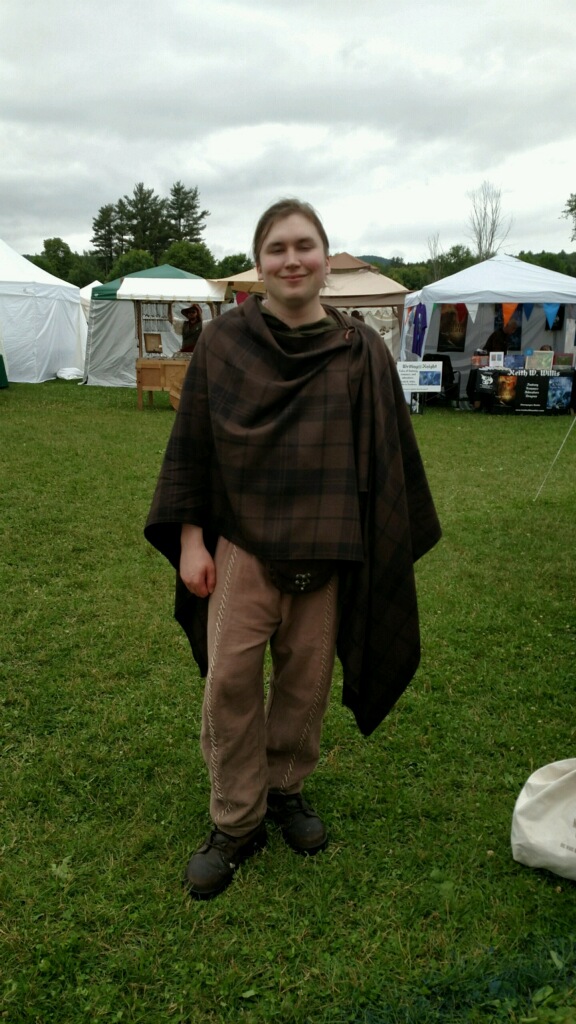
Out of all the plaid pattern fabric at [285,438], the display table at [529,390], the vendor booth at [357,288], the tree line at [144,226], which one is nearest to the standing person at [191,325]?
the vendor booth at [357,288]

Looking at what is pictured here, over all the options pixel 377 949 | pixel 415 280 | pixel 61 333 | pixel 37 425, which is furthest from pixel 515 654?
pixel 415 280

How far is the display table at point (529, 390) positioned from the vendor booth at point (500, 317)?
19 mm

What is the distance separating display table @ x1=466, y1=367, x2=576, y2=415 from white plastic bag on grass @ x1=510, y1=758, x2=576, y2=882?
41.6 feet

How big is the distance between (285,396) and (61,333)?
18806 mm

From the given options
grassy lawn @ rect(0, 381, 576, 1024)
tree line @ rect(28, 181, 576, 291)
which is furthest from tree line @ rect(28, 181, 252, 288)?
grassy lawn @ rect(0, 381, 576, 1024)

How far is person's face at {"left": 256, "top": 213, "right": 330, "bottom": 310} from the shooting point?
1.91m

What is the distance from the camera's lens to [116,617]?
4.20m

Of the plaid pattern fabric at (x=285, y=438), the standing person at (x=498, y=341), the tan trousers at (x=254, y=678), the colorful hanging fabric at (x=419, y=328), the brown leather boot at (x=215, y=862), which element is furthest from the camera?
the standing person at (x=498, y=341)

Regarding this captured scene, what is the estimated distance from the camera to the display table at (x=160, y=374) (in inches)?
507

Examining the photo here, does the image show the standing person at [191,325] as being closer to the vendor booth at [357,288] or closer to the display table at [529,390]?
the vendor booth at [357,288]

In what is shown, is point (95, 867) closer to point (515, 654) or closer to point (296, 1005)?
point (296, 1005)

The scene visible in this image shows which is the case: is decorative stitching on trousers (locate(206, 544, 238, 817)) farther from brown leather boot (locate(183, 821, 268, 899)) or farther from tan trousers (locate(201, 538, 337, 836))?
brown leather boot (locate(183, 821, 268, 899))

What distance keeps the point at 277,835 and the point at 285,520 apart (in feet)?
3.96

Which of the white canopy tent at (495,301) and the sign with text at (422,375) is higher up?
the white canopy tent at (495,301)
